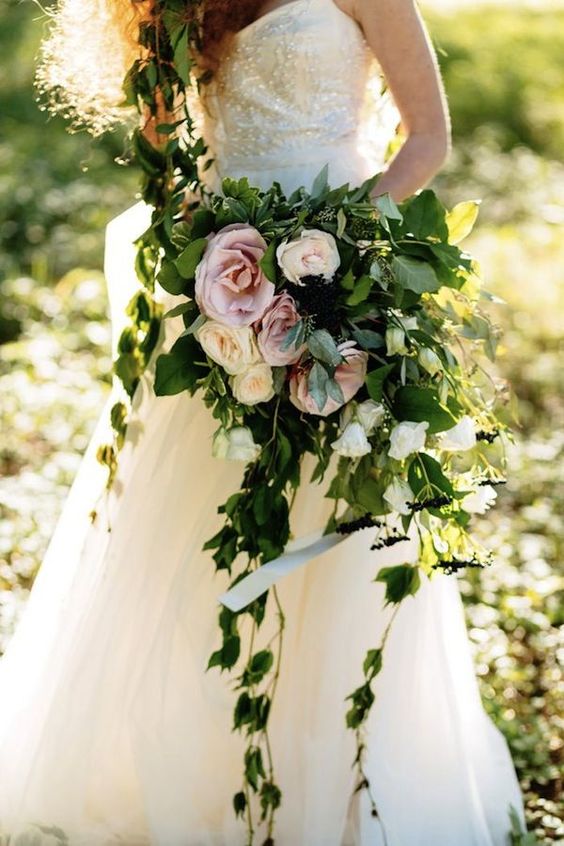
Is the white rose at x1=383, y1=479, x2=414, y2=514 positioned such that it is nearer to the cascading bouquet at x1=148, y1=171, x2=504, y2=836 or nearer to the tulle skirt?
the cascading bouquet at x1=148, y1=171, x2=504, y2=836

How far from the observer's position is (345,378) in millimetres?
1942

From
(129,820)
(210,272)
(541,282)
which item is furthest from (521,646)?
(541,282)

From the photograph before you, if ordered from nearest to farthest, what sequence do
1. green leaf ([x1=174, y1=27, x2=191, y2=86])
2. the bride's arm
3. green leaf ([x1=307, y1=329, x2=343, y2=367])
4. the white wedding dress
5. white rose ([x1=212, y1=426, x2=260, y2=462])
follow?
green leaf ([x1=307, y1=329, x2=343, y2=367])
white rose ([x1=212, y1=426, x2=260, y2=462])
green leaf ([x1=174, y1=27, x2=191, y2=86])
the bride's arm
the white wedding dress

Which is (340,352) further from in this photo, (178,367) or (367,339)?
(178,367)

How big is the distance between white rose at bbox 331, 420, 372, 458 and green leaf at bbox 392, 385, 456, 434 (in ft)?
0.24

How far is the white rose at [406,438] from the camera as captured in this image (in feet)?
6.16

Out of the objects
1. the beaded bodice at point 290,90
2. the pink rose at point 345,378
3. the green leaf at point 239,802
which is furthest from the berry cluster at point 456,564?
Result: the beaded bodice at point 290,90

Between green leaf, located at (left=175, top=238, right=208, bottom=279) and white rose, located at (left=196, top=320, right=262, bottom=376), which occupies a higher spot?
green leaf, located at (left=175, top=238, right=208, bottom=279)

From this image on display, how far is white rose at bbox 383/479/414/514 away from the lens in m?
1.93

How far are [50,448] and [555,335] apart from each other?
2.39m

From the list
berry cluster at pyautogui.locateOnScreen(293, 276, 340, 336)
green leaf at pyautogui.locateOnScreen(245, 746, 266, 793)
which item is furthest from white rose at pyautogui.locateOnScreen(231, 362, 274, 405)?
green leaf at pyautogui.locateOnScreen(245, 746, 266, 793)

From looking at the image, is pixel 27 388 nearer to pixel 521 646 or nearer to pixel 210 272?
pixel 521 646

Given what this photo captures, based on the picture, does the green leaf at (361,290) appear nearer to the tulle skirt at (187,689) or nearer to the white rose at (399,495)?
the white rose at (399,495)

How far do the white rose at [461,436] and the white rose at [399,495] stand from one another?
108mm
